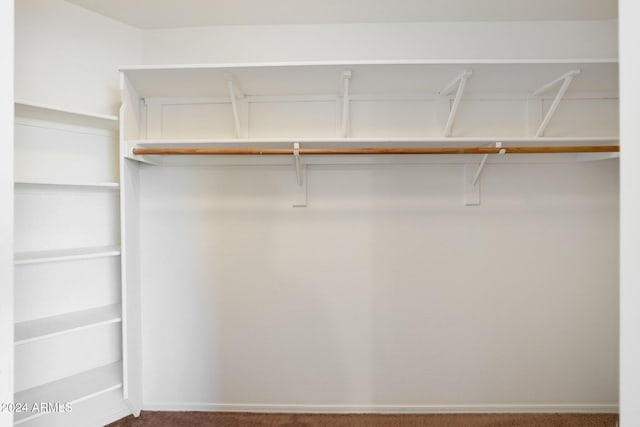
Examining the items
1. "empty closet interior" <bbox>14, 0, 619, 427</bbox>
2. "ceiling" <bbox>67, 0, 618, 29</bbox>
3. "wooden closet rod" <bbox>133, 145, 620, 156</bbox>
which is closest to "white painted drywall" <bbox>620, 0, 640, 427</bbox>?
"wooden closet rod" <bbox>133, 145, 620, 156</bbox>

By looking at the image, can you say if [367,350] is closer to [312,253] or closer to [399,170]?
[312,253]

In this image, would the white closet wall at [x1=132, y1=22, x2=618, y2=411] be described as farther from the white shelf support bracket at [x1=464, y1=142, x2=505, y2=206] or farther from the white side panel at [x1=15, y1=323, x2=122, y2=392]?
the white side panel at [x1=15, y1=323, x2=122, y2=392]

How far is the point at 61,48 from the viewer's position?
181cm

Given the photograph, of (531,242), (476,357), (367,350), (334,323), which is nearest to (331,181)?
(334,323)

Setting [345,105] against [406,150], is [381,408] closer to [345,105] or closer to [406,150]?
[406,150]

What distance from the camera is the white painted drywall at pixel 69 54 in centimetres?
171

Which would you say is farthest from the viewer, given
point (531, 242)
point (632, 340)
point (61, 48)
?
point (531, 242)

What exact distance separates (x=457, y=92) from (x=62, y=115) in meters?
2.04

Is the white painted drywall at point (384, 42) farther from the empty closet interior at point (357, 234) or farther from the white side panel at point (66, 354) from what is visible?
the white side panel at point (66, 354)

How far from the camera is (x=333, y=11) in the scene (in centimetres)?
187

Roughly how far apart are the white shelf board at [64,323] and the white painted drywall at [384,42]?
4.86 feet

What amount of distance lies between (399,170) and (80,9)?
6.58 ft
